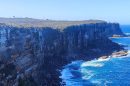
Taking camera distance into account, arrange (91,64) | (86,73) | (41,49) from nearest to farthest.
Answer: (41,49), (86,73), (91,64)

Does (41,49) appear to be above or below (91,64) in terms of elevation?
above

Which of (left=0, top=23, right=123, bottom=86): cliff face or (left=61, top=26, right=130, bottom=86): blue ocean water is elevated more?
(left=0, top=23, right=123, bottom=86): cliff face

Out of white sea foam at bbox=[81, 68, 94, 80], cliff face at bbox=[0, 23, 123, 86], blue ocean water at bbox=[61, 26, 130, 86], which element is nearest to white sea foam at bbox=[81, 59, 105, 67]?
blue ocean water at bbox=[61, 26, 130, 86]

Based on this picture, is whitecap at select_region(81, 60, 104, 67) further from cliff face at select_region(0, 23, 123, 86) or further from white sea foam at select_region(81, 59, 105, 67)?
cliff face at select_region(0, 23, 123, 86)

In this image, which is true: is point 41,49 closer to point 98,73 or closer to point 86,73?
point 86,73

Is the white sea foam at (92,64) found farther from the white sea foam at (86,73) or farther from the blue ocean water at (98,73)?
the white sea foam at (86,73)

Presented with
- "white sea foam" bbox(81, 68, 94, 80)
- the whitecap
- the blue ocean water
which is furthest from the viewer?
the whitecap

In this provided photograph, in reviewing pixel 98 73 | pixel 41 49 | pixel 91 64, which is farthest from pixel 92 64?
pixel 41 49
